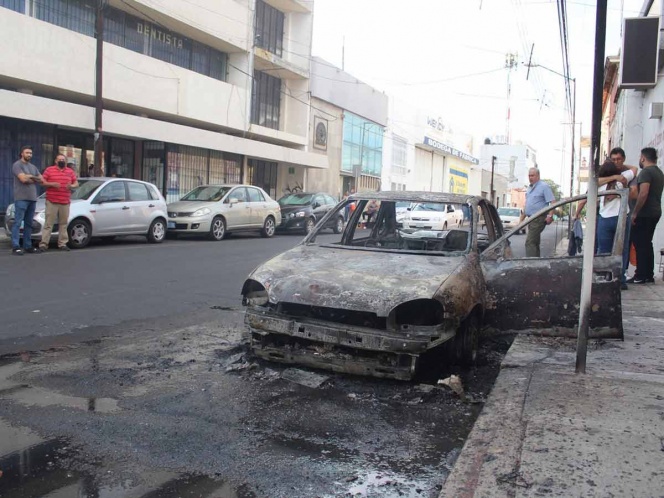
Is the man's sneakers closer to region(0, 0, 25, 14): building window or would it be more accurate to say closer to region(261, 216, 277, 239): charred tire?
region(261, 216, 277, 239): charred tire

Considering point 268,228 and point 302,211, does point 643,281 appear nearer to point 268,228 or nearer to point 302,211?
point 268,228

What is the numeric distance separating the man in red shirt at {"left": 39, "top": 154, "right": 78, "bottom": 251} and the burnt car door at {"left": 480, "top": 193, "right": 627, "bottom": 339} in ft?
28.1

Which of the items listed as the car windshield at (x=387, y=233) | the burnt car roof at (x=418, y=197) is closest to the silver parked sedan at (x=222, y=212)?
the car windshield at (x=387, y=233)

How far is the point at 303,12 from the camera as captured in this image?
28625 mm

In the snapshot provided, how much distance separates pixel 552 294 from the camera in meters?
4.98

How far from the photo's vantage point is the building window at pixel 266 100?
87.7ft

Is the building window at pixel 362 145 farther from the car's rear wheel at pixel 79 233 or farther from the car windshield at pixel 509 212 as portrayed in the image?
the car's rear wheel at pixel 79 233

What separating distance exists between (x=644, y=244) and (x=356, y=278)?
5.31 m

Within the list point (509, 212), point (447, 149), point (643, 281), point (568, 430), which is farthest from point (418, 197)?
point (447, 149)

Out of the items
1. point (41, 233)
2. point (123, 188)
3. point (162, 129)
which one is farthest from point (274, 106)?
point (41, 233)

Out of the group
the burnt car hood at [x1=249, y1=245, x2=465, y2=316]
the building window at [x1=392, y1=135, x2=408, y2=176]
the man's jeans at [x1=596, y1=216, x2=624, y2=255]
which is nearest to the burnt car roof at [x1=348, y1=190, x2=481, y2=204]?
the burnt car hood at [x1=249, y1=245, x2=465, y2=316]

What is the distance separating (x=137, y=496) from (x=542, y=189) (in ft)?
26.7

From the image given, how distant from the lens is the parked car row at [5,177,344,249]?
39.4 feet

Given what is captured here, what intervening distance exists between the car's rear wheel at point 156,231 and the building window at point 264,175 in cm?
1237
